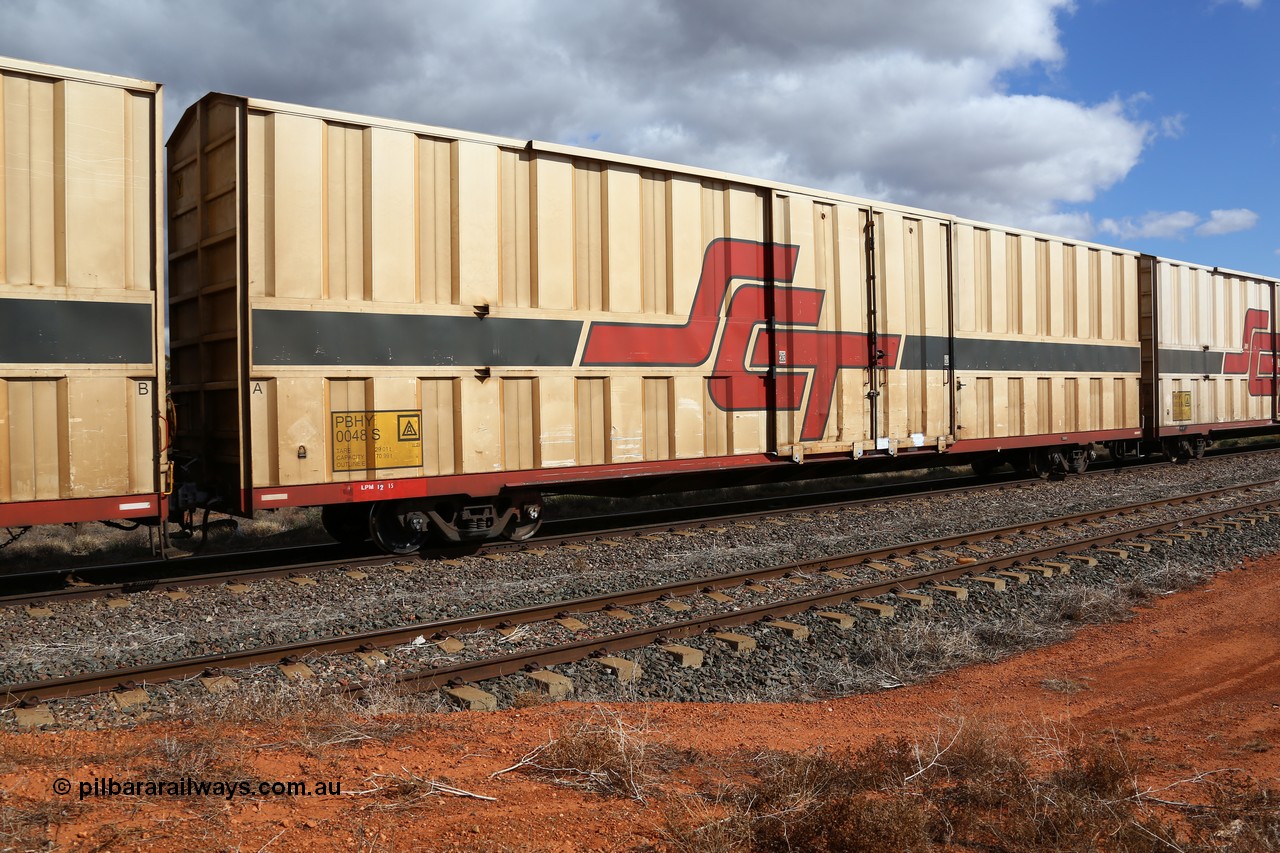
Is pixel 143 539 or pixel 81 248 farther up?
pixel 81 248

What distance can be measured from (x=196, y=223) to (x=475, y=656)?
5.80m

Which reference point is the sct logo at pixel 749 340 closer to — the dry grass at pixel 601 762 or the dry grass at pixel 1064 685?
the dry grass at pixel 1064 685

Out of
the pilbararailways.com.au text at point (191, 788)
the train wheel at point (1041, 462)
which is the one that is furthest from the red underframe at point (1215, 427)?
the pilbararailways.com.au text at point (191, 788)

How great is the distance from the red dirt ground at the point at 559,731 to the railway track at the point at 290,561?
3.77 metres

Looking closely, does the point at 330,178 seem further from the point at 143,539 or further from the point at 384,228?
the point at 143,539

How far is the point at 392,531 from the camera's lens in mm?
9609

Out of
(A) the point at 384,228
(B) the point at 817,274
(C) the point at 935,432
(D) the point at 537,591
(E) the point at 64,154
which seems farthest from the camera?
(C) the point at 935,432

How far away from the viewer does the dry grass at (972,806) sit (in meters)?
3.35

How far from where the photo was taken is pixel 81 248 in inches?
Answer: 294

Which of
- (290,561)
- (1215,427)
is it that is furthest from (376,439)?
(1215,427)

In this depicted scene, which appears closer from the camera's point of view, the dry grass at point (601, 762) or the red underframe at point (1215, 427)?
the dry grass at point (601, 762)

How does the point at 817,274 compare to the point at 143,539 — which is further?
the point at 817,274

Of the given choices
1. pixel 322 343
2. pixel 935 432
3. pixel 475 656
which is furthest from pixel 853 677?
pixel 935 432

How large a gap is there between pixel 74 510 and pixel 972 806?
7287mm
